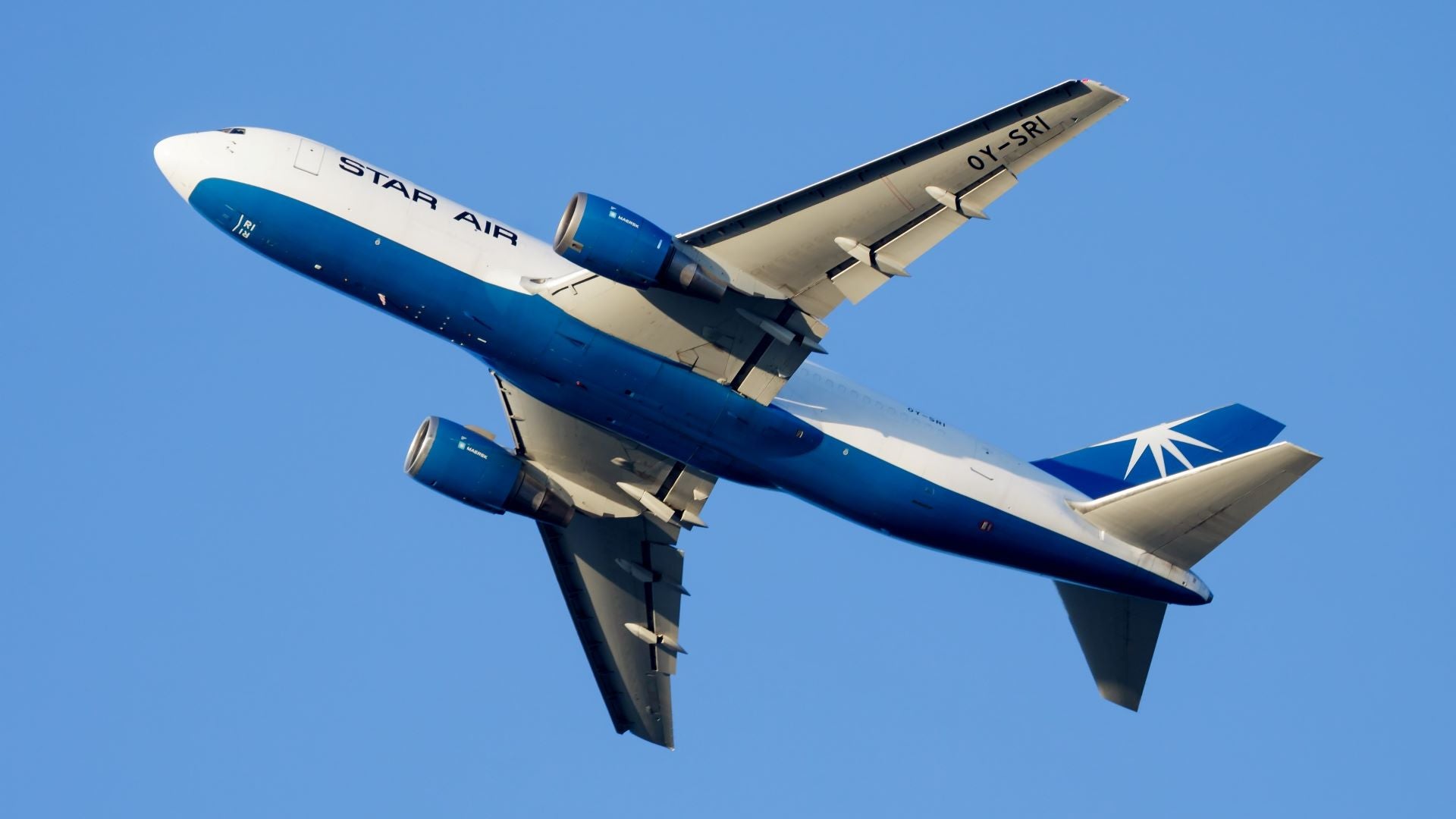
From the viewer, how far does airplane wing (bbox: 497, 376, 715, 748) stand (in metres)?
46.1

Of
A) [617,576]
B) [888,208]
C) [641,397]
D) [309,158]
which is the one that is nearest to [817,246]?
[888,208]

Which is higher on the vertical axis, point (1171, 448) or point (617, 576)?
point (1171, 448)

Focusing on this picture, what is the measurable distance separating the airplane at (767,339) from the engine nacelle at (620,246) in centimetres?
5

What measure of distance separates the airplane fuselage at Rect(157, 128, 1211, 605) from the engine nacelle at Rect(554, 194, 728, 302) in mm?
2237

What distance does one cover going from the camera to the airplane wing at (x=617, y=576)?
46.1 m

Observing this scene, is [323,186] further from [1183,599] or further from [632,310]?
[1183,599]

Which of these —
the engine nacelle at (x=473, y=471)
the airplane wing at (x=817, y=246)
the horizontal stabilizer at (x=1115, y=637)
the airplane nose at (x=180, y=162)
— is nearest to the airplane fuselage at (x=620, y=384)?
the airplane nose at (x=180, y=162)

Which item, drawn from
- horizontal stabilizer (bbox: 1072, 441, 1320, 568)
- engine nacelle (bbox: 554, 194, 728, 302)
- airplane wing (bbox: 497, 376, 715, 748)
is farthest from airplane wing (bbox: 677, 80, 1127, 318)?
airplane wing (bbox: 497, 376, 715, 748)

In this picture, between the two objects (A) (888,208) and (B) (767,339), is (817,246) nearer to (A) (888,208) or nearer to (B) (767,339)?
(A) (888,208)

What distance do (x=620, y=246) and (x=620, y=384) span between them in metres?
3.89

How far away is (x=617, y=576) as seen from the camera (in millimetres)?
49344

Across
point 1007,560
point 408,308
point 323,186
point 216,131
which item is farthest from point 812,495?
point 216,131

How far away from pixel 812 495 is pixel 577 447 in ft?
25.1

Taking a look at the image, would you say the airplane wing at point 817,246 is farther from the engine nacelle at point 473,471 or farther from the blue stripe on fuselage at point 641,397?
the engine nacelle at point 473,471
